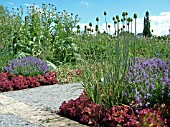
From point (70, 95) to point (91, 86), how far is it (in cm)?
227

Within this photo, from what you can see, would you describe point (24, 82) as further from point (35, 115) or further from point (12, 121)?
point (12, 121)

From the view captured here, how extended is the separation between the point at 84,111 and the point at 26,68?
16.2 ft

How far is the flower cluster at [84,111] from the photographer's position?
4195 millimetres

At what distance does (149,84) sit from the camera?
4199mm

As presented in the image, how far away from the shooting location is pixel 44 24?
12094mm

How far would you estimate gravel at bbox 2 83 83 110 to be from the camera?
5828 millimetres

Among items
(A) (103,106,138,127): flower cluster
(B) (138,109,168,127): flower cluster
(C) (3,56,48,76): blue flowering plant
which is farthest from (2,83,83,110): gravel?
(B) (138,109,168,127): flower cluster

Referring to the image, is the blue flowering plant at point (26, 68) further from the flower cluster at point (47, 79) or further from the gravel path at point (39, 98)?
the gravel path at point (39, 98)

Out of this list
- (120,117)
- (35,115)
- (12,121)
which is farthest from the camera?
(35,115)

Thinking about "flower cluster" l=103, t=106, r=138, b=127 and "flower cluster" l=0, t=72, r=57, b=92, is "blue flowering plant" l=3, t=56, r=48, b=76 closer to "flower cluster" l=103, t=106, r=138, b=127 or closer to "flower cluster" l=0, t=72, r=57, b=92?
"flower cluster" l=0, t=72, r=57, b=92

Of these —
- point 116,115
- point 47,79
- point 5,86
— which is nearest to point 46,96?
point 5,86

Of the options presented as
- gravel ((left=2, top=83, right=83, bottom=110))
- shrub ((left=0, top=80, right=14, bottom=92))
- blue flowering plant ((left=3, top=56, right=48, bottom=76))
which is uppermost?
blue flowering plant ((left=3, top=56, right=48, bottom=76))

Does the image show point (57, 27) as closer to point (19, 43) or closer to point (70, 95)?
point (19, 43)

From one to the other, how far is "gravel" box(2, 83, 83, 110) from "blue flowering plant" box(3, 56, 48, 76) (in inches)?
37.2
